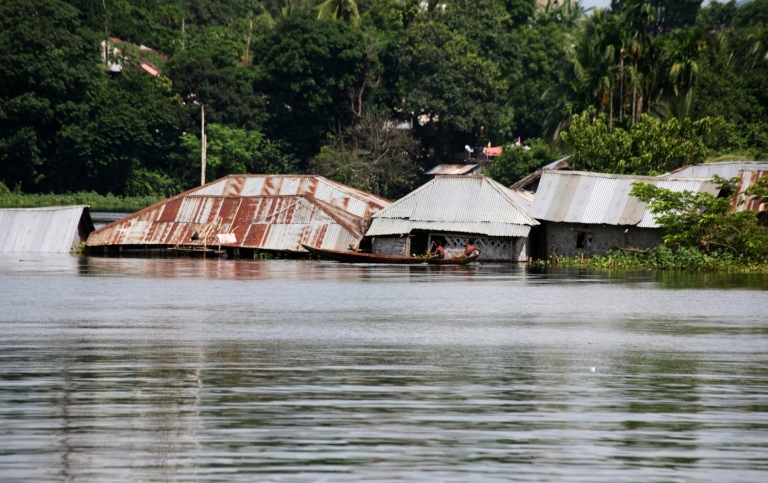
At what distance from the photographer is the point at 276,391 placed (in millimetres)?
16828

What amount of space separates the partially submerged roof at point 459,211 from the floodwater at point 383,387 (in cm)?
1417

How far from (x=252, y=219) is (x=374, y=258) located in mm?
6448

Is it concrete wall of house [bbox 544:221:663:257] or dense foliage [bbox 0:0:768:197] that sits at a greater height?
dense foliage [bbox 0:0:768:197]

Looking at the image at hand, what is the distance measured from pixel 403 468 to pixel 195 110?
260 ft

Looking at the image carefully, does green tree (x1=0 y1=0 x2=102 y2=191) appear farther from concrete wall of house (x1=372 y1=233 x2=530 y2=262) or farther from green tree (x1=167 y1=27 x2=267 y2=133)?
concrete wall of house (x1=372 y1=233 x2=530 y2=262)

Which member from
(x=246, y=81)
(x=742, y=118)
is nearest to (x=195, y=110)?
(x=246, y=81)

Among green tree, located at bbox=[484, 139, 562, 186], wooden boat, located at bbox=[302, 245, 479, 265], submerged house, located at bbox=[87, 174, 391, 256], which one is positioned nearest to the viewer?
wooden boat, located at bbox=[302, 245, 479, 265]

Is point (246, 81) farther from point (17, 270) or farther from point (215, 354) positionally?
point (215, 354)

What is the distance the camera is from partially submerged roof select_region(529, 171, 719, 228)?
150ft

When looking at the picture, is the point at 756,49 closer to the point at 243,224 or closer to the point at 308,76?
the point at 308,76

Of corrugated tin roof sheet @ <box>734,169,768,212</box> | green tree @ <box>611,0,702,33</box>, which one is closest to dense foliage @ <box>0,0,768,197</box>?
green tree @ <box>611,0,702,33</box>

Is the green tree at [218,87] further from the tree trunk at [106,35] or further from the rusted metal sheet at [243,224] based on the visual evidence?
the rusted metal sheet at [243,224]

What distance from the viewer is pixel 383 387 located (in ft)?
56.4

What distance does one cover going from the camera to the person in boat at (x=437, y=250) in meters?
48.8
